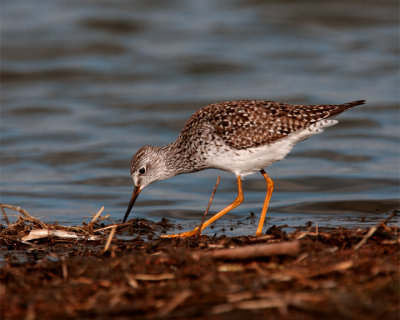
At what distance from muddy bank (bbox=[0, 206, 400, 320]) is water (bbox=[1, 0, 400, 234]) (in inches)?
114

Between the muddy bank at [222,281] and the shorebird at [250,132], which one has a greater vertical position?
the shorebird at [250,132]

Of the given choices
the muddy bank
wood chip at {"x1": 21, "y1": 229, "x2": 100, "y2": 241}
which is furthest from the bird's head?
the muddy bank

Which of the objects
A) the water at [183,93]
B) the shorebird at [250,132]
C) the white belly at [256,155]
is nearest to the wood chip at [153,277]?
the shorebird at [250,132]

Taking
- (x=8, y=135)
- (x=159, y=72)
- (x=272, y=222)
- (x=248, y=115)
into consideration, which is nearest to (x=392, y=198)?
(x=272, y=222)

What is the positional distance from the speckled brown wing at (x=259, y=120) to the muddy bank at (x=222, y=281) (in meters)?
1.95

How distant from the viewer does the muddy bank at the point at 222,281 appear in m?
4.44

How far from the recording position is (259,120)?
8383mm

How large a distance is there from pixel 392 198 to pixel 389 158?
292cm

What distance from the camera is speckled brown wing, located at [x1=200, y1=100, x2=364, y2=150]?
327 inches

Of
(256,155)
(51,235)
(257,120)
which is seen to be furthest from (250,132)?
(51,235)

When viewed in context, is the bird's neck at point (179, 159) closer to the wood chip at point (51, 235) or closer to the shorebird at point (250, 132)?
the shorebird at point (250, 132)

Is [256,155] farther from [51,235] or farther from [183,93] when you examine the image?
[183,93]

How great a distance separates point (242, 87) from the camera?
61.1 ft

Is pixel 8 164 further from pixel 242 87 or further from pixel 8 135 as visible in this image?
pixel 242 87
